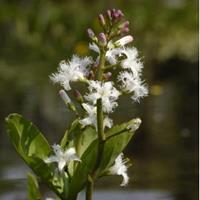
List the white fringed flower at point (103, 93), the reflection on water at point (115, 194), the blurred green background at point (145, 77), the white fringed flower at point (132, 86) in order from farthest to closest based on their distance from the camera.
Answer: the blurred green background at point (145, 77) → the reflection on water at point (115, 194) → the white fringed flower at point (132, 86) → the white fringed flower at point (103, 93)

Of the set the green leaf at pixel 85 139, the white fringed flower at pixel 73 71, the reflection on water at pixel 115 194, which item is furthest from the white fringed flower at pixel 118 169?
the reflection on water at pixel 115 194

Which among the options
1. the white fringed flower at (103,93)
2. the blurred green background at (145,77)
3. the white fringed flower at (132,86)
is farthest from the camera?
the blurred green background at (145,77)

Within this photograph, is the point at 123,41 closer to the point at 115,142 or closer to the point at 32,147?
the point at 115,142

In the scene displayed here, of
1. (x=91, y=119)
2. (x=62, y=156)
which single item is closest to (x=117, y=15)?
(x=91, y=119)

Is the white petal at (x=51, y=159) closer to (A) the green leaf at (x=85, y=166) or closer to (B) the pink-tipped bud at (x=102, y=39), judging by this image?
(A) the green leaf at (x=85, y=166)

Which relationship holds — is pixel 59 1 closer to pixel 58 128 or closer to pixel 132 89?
pixel 58 128

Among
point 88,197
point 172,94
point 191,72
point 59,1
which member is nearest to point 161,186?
point 88,197

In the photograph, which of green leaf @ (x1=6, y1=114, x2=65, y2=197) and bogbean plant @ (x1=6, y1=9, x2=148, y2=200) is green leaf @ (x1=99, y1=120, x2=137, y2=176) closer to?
bogbean plant @ (x1=6, y1=9, x2=148, y2=200)

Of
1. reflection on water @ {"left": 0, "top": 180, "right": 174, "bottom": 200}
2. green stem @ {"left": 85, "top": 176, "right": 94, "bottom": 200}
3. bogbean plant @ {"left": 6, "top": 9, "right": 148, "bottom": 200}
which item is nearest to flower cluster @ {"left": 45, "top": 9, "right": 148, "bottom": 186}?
bogbean plant @ {"left": 6, "top": 9, "right": 148, "bottom": 200}
